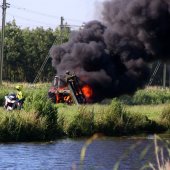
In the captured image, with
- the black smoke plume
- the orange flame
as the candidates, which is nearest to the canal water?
the black smoke plume

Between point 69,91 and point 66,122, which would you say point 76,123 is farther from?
point 69,91

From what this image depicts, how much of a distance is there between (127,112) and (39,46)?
5322 centimetres

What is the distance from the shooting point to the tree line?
3108 inches

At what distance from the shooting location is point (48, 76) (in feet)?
265

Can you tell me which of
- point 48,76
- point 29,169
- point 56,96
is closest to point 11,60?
point 48,76

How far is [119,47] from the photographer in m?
38.9

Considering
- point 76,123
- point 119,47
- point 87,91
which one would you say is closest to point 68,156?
→ point 76,123

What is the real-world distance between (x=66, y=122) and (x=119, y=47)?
12069mm

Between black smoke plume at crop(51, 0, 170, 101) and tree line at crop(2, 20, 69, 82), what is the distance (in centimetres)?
3292

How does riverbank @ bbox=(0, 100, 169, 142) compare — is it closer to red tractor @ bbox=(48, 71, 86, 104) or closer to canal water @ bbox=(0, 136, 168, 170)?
canal water @ bbox=(0, 136, 168, 170)

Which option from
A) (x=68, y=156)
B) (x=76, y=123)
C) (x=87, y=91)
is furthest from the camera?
(x=87, y=91)

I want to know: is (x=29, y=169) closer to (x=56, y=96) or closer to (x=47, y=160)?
(x=47, y=160)

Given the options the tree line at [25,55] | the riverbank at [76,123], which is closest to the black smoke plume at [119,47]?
the riverbank at [76,123]

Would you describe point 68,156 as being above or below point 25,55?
below
